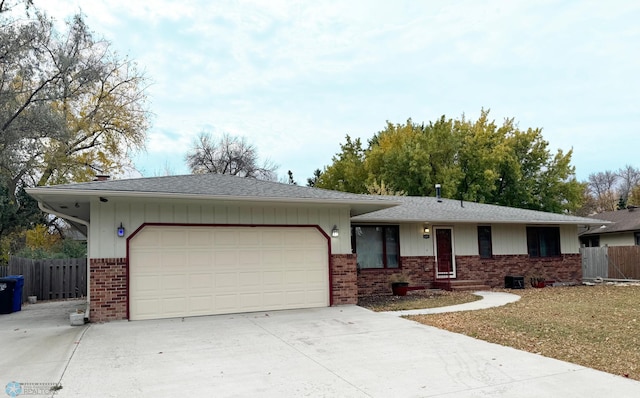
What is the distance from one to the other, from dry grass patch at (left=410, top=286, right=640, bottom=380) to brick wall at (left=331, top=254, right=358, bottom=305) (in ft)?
6.94

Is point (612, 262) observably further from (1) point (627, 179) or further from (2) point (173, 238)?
(1) point (627, 179)

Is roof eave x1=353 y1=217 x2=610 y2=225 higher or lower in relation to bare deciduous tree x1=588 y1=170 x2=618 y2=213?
lower

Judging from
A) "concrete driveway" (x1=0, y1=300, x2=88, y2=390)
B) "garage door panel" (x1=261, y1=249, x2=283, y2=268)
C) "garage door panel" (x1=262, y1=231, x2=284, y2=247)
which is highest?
"garage door panel" (x1=262, y1=231, x2=284, y2=247)

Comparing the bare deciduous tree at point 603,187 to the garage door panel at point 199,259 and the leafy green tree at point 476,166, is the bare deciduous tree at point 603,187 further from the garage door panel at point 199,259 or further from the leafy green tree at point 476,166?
the garage door panel at point 199,259

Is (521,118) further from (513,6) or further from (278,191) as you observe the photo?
(278,191)

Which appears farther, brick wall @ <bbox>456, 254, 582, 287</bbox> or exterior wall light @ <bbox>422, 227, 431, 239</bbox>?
brick wall @ <bbox>456, 254, 582, 287</bbox>

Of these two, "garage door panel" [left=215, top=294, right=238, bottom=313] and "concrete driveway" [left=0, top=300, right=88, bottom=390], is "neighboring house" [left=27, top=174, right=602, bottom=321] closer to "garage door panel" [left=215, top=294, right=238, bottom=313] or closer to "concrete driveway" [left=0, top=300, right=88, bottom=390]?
"garage door panel" [left=215, top=294, right=238, bottom=313]

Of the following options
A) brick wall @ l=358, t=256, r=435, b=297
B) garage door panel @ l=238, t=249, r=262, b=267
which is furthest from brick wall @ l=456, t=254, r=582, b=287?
garage door panel @ l=238, t=249, r=262, b=267

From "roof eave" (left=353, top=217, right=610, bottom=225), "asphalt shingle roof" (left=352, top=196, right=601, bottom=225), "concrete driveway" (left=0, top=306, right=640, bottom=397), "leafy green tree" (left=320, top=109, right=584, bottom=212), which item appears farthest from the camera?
"leafy green tree" (left=320, top=109, right=584, bottom=212)

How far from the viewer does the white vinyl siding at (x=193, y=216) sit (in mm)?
9008

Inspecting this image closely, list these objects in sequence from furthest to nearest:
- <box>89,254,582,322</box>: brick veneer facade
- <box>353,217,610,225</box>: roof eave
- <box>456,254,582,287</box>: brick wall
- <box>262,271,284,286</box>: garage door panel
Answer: <box>456,254,582,287</box>: brick wall
<box>353,217,610,225</box>: roof eave
<box>262,271,284,286</box>: garage door panel
<box>89,254,582,322</box>: brick veneer facade

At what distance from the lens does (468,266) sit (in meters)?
15.5

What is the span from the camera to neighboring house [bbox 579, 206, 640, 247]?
23719 mm

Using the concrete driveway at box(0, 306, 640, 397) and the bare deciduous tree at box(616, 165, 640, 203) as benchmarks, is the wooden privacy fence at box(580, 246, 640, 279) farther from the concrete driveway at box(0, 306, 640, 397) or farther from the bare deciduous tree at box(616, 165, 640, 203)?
the bare deciduous tree at box(616, 165, 640, 203)
